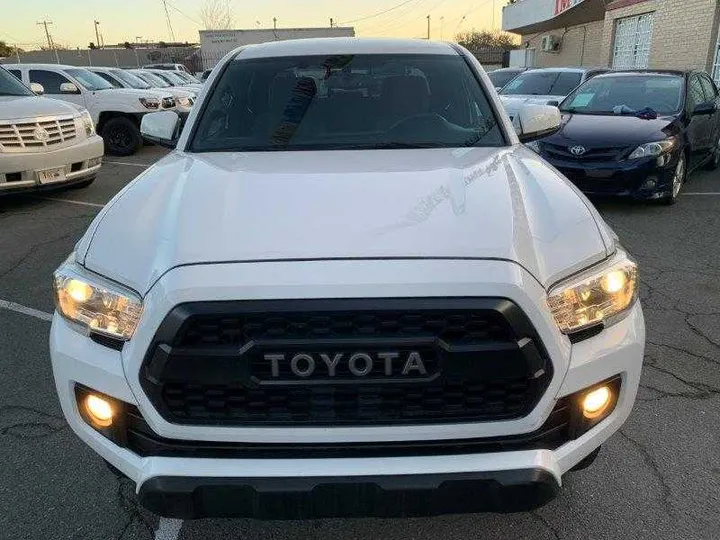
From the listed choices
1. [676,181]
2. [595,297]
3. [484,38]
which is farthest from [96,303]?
[484,38]

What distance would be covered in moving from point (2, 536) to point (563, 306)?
2.21 meters

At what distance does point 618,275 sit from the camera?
1.98 metres

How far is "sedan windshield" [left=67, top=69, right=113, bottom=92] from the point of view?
40.6 ft

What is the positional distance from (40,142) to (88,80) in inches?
248

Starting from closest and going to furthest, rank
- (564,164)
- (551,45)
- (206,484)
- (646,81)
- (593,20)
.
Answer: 1. (206,484)
2. (564,164)
3. (646,81)
4. (593,20)
5. (551,45)

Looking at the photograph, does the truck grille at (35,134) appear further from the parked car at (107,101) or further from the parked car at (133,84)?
the parked car at (133,84)

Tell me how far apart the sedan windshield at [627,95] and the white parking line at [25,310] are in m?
6.83

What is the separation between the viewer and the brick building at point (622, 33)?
14328 mm

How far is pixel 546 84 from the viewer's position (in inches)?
484

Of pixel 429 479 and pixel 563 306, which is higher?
pixel 563 306

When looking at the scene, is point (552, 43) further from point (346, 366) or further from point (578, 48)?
point (346, 366)

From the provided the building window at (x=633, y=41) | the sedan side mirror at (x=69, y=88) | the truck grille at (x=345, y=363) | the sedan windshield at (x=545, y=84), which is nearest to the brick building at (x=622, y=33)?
the building window at (x=633, y=41)

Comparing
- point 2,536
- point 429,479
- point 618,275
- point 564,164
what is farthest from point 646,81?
point 2,536

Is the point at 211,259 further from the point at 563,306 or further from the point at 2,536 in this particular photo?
the point at 2,536
